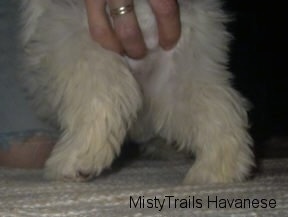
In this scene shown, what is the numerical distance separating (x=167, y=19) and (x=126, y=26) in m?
0.08

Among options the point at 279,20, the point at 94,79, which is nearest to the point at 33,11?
the point at 94,79

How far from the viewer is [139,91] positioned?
4.97ft

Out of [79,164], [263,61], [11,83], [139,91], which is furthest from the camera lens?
[263,61]

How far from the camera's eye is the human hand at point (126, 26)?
1458 mm

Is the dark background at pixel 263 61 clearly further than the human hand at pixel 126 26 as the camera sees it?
Yes

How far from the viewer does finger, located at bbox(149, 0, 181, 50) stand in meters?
1.47

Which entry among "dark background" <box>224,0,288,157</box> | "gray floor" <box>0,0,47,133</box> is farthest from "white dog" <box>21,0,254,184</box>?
"dark background" <box>224,0,288,157</box>

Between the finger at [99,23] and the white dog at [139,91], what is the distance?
19 mm

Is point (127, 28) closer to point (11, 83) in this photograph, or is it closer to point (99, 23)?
point (99, 23)

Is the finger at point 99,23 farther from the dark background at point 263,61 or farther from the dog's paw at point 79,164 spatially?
the dark background at point 263,61

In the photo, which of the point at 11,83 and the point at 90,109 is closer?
the point at 90,109

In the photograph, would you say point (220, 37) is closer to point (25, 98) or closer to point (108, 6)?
point (108, 6)

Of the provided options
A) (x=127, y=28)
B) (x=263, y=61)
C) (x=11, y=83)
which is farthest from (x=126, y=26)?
(x=263, y=61)

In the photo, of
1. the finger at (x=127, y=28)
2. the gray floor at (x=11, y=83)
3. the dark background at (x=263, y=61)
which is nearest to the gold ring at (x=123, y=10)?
the finger at (x=127, y=28)
